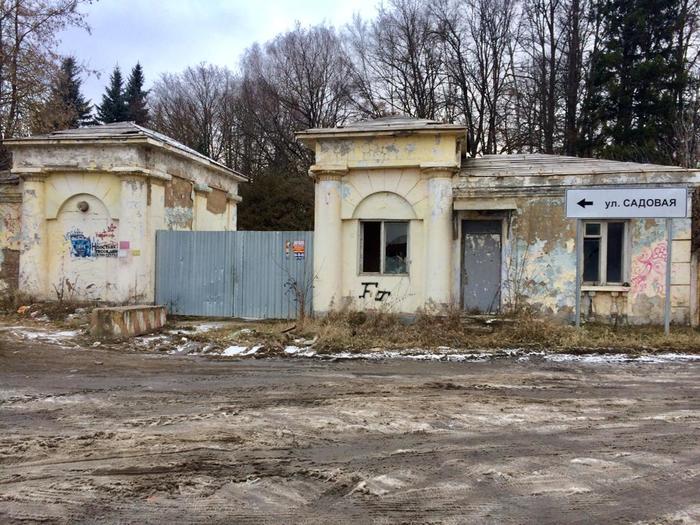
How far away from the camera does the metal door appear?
13156mm

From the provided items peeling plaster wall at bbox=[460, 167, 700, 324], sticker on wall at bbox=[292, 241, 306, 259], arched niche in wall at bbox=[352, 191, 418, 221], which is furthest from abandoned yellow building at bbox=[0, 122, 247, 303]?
→ peeling plaster wall at bbox=[460, 167, 700, 324]

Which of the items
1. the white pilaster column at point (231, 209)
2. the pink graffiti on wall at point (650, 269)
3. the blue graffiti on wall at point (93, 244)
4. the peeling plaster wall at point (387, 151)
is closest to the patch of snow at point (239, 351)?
the peeling plaster wall at point (387, 151)

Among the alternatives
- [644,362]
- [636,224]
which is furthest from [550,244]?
[644,362]

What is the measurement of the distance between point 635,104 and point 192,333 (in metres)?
24.5

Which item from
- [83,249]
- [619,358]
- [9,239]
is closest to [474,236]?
[619,358]

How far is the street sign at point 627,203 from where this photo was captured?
11.0 m

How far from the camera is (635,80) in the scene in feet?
86.8

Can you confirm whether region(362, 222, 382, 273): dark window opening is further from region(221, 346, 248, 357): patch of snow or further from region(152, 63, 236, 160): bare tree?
region(152, 63, 236, 160): bare tree

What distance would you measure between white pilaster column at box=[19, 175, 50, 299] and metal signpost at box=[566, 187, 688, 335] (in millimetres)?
12893

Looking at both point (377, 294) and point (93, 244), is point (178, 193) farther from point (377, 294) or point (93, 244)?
point (377, 294)

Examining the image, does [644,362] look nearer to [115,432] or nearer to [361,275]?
[361,275]

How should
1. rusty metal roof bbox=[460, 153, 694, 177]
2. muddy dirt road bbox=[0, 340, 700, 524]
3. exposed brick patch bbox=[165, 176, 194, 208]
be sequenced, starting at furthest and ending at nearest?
exposed brick patch bbox=[165, 176, 194, 208]
rusty metal roof bbox=[460, 153, 694, 177]
muddy dirt road bbox=[0, 340, 700, 524]

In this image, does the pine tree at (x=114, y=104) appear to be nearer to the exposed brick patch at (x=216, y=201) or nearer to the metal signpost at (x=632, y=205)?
the exposed brick patch at (x=216, y=201)

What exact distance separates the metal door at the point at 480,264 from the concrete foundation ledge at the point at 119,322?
7.31 m
